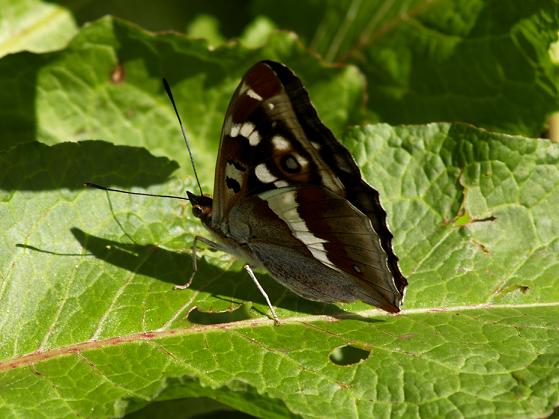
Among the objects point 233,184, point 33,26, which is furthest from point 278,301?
point 33,26

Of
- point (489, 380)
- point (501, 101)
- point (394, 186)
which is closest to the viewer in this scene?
point (489, 380)

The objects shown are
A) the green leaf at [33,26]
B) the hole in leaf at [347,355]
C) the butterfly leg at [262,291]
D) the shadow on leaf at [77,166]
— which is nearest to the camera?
the hole in leaf at [347,355]

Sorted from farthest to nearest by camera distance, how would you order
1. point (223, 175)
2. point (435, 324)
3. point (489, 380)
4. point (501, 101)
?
point (501, 101)
point (223, 175)
point (435, 324)
point (489, 380)

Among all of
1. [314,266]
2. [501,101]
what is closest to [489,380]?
[314,266]

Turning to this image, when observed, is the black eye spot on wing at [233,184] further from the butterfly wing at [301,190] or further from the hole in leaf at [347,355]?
the hole in leaf at [347,355]

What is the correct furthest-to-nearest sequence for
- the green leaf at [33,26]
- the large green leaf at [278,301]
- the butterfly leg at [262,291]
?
the green leaf at [33,26], the butterfly leg at [262,291], the large green leaf at [278,301]

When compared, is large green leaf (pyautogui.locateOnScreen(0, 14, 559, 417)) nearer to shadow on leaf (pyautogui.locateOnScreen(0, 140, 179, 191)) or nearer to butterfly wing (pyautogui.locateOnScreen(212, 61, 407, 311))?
shadow on leaf (pyautogui.locateOnScreen(0, 140, 179, 191))

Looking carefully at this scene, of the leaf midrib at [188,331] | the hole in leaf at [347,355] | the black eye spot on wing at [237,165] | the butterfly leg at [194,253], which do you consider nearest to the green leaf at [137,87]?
the butterfly leg at [194,253]

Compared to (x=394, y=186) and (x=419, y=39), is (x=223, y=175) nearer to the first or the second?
(x=394, y=186)
